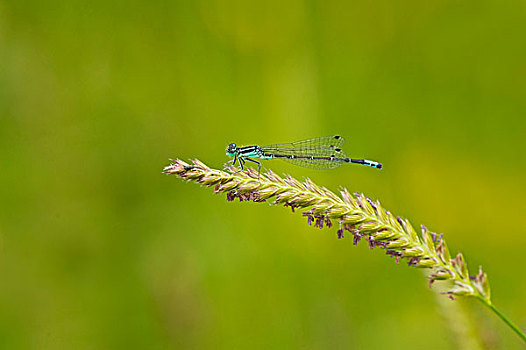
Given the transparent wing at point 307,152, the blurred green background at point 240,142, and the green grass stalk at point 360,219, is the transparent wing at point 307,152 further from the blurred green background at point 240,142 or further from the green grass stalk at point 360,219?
the green grass stalk at point 360,219

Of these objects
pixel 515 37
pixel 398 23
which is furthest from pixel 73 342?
pixel 515 37

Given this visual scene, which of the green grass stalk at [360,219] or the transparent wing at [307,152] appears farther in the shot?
the transparent wing at [307,152]

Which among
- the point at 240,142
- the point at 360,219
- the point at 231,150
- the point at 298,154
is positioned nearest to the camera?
the point at 360,219

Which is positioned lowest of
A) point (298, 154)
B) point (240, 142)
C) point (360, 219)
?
point (360, 219)

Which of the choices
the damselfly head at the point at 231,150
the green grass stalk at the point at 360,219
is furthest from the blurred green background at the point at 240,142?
the green grass stalk at the point at 360,219

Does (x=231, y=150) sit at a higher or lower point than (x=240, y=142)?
lower

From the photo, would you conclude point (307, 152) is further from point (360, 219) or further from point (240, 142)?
point (360, 219)

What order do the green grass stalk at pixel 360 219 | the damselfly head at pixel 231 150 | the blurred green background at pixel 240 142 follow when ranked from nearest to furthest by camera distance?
1. the green grass stalk at pixel 360 219
2. the damselfly head at pixel 231 150
3. the blurred green background at pixel 240 142

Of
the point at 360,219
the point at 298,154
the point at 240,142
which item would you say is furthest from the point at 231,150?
the point at 360,219

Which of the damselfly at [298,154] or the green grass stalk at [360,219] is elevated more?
the damselfly at [298,154]

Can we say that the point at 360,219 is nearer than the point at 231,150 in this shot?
Yes
